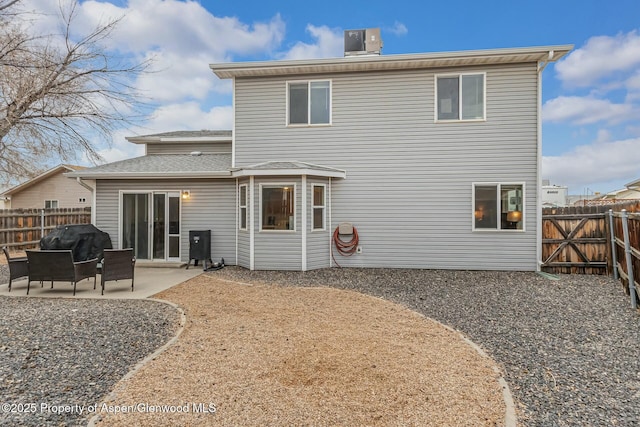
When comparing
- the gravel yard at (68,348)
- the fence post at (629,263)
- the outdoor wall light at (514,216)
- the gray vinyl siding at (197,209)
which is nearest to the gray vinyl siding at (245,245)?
the gray vinyl siding at (197,209)

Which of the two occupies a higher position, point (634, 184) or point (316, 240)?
point (634, 184)

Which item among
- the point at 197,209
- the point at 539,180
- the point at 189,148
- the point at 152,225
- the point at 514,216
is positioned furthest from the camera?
the point at 189,148

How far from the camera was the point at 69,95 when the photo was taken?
388 inches

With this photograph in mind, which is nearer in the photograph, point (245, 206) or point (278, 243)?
point (278, 243)

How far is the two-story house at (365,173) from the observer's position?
9.21m

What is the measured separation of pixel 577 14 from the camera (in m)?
12.9

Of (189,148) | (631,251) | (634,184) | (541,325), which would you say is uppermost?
(189,148)

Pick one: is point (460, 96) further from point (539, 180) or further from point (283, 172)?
point (283, 172)

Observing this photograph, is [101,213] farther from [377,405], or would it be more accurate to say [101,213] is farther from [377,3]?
[377,3]

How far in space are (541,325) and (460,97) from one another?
21.4ft

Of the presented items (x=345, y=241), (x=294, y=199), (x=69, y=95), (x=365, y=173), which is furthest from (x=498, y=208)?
(x=69, y=95)

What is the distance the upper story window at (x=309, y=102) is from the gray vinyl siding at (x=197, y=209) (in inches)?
109

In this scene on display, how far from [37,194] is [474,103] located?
25658 mm

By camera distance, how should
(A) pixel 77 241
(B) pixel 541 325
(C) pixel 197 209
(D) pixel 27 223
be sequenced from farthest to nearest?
(D) pixel 27 223
(C) pixel 197 209
(A) pixel 77 241
(B) pixel 541 325
